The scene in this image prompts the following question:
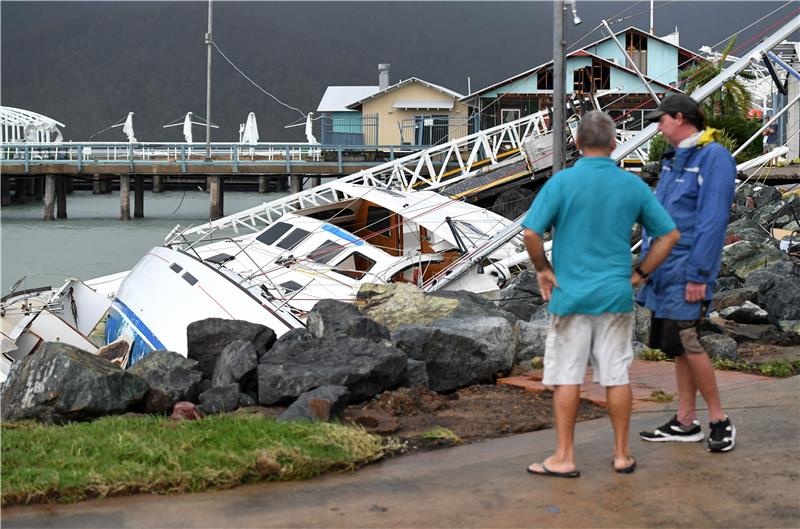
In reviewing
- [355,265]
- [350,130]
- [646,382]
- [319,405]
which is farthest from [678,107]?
[350,130]

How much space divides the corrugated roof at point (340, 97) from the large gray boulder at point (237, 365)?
61.9 m

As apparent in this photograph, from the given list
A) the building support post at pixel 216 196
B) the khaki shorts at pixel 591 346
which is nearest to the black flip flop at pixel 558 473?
the khaki shorts at pixel 591 346

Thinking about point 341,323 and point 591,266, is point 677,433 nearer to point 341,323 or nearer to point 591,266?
point 591,266

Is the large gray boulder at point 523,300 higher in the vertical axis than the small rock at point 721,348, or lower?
higher

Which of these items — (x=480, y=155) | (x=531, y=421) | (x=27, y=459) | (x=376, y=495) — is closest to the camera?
(x=376, y=495)

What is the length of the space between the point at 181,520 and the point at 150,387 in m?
2.48

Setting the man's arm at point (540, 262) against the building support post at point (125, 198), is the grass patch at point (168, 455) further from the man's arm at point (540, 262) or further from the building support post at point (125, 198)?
the building support post at point (125, 198)

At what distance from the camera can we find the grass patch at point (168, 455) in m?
5.68

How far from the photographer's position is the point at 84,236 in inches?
1849

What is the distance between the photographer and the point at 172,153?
59.2 m

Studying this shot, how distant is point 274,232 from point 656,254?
1513 centimetres

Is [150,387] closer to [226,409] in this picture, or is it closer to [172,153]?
[226,409]

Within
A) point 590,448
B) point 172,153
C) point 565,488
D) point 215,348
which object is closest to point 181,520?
point 565,488

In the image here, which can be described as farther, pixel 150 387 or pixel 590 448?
pixel 150 387
